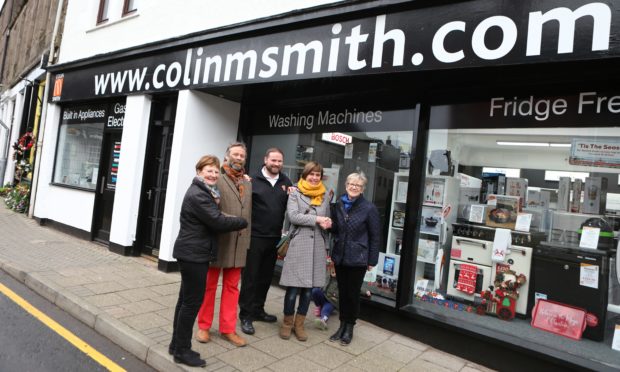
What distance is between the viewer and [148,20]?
7.16 meters

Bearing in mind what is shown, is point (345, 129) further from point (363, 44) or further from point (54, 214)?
point (54, 214)

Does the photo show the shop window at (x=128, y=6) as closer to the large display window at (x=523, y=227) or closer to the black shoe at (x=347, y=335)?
the large display window at (x=523, y=227)

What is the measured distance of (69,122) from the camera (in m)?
9.16

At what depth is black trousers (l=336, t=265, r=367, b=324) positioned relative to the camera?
3984mm

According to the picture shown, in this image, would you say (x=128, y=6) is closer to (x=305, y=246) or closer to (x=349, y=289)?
(x=305, y=246)

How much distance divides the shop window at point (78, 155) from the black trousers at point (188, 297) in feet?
19.6

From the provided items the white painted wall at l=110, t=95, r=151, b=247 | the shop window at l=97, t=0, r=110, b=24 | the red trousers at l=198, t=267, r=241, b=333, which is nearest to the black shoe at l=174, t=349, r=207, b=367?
the red trousers at l=198, t=267, r=241, b=333

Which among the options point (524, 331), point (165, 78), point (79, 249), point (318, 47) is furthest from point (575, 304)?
point (79, 249)

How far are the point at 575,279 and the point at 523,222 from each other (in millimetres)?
734

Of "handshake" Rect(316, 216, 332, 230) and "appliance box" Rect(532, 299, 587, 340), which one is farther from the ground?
"handshake" Rect(316, 216, 332, 230)

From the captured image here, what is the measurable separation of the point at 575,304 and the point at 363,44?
3400 mm

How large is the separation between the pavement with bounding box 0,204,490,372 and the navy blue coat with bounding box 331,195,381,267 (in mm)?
871

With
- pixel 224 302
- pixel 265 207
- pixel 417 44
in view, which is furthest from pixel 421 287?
pixel 417 44

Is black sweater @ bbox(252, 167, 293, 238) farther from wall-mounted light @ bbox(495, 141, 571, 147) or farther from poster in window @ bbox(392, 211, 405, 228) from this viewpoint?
wall-mounted light @ bbox(495, 141, 571, 147)
